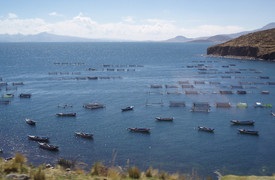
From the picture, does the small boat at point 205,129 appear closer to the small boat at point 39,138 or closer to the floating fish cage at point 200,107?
the floating fish cage at point 200,107

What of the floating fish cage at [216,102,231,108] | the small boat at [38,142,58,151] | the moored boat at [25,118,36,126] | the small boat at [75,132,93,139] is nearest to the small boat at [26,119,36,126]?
the moored boat at [25,118,36,126]

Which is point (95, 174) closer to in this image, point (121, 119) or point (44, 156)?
point (44, 156)

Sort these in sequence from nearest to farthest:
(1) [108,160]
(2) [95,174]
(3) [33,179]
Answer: (3) [33,179] → (2) [95,174] → (1) [108,160]

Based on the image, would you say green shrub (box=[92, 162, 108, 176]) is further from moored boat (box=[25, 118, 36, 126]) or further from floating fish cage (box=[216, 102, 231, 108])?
floating fish cage (box=[216, 102, 231, 108])

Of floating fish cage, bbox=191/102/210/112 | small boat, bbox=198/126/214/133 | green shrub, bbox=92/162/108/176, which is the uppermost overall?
green shrub, bbox=92/162/108/176

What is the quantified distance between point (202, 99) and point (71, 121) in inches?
1704

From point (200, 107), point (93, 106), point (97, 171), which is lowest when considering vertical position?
point (93, 106)

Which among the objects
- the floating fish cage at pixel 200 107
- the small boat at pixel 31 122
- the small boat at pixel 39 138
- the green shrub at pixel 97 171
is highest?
the green shrub at pixel 97 171

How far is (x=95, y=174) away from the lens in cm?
2542

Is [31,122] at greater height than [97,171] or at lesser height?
lesser

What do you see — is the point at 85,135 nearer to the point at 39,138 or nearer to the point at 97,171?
the point at 39,138

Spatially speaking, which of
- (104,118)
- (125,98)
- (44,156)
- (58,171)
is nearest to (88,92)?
(125,98)

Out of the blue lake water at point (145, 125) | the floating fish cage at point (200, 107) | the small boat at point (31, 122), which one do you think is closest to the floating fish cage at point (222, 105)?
the blue lake water at point (145, 125)

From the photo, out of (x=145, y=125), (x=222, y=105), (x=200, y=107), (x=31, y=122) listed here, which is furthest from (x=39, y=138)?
(x=222, y=105)
